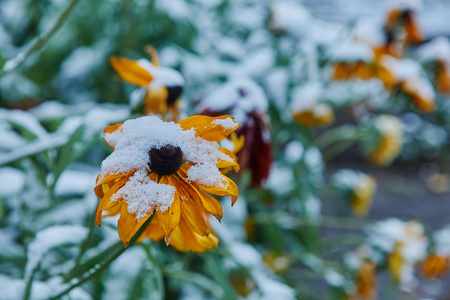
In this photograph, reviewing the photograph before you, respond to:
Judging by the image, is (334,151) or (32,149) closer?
(32,149)

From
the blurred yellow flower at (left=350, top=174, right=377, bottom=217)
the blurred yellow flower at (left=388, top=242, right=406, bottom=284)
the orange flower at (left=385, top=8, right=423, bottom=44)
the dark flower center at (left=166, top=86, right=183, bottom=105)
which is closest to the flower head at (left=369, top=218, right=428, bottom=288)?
the blurred yellow flower at (left=388, top=242, right=406, bottom=284)

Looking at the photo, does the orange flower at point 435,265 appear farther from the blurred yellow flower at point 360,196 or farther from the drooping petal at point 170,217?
the drooping petal at point 170,217

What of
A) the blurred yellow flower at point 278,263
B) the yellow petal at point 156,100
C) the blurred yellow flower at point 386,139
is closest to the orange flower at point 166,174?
the yellow petal at point 156,100

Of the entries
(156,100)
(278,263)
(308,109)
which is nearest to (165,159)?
(156,100)

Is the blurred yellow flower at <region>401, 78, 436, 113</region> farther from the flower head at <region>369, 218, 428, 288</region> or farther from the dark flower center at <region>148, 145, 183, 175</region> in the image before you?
the dark flower center at <region>148, 145, 183, 175</region>

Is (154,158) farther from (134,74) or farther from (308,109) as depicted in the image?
(308,109)

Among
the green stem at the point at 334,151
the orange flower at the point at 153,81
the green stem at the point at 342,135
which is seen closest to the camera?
the orange flower at the point at 153,81
